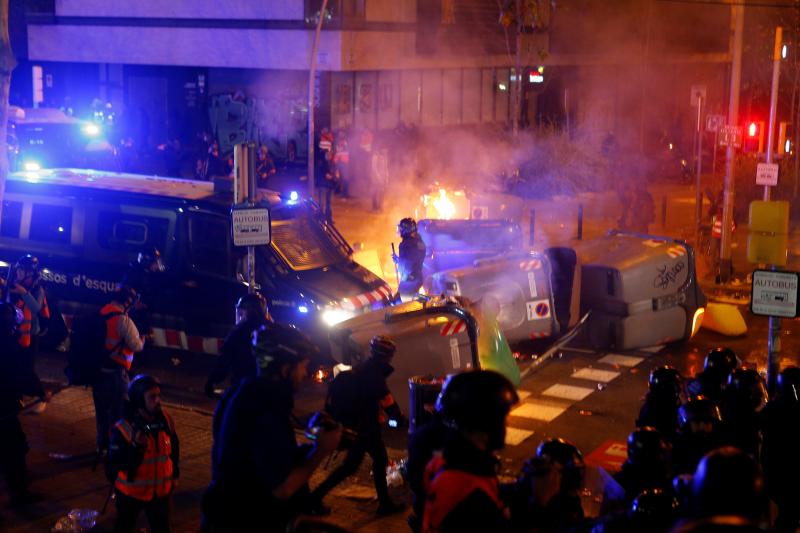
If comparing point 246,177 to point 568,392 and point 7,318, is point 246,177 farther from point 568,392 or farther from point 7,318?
point 568,392

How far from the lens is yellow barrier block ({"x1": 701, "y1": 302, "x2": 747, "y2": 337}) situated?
560 inches

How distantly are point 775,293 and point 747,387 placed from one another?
2131 mm

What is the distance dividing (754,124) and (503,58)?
1841 centimetres

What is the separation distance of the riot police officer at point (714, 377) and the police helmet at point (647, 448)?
2165mm

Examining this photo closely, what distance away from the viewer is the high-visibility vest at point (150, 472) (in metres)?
6.29

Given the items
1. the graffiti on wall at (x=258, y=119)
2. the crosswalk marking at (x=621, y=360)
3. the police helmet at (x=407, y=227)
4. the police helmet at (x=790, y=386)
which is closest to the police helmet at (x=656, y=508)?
the police helmet at (x=790, y=386)

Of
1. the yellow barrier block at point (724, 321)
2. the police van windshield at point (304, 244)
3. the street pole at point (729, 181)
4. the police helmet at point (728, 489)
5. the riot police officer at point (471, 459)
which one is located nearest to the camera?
the police helmet at point (728, 489)

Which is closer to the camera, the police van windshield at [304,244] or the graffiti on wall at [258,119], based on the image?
the police van windshield at [304,244]

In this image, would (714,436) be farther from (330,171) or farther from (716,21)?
(716,21)

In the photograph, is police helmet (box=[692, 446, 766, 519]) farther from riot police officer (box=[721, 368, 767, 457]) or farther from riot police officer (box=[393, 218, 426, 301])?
riot police officer (box=[393, 218, 426, 301])

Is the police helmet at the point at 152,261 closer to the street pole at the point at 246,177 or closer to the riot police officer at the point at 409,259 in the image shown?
the street pole at the point at 246,177

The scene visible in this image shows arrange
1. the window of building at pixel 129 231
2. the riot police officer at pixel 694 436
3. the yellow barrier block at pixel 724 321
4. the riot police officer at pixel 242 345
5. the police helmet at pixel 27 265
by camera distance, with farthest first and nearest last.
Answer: the yellow barrier block at pixel 724 321 → the window of building at pixel 129 231 → the police helmet at pixel 27 265 → the riot police officer at pixel 242 345 → the riot police officer at pixel 694 436

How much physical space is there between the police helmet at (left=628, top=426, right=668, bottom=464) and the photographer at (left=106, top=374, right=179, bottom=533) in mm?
2737

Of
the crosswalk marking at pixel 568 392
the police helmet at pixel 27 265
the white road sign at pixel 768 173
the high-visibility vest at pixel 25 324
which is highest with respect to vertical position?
the white road sign at pixel 768 173
